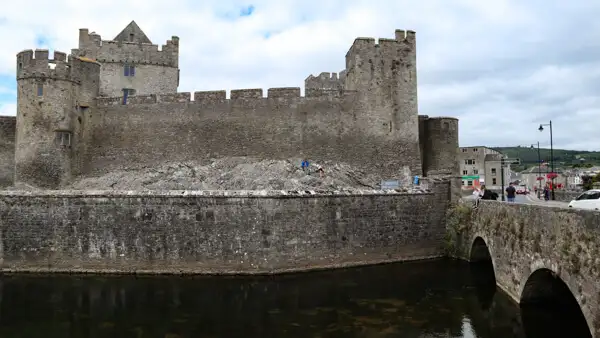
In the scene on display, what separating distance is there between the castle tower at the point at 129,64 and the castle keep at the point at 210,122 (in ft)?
14.5

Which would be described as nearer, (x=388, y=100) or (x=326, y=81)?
(x=388, y=100)

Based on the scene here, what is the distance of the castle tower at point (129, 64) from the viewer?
25781mm

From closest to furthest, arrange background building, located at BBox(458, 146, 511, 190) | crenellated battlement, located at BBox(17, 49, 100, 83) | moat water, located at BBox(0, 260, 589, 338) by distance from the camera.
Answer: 1. moat water, located at BBox(0, 260, 589, 338)
2. crenellated battlement, located at BBox(17, 49, 100, 83)
3. background building, located at BBox(458, 146, 511, 190)

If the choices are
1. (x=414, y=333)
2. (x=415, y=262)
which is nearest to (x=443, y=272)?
(x=415, y=262)

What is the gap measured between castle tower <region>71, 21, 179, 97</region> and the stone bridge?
18.7 meters

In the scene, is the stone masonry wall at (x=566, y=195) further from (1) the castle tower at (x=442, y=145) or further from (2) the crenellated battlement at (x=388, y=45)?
(2) the crenellated battlement at (x=388, y=45)

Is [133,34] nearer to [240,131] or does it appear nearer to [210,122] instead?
[210,122]

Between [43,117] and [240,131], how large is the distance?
8.59 meters

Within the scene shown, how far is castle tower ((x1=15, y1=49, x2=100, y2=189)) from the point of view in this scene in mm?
19562

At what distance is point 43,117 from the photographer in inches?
774

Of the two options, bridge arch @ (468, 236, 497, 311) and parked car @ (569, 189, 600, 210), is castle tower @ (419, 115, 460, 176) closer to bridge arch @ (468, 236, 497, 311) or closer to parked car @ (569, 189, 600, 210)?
bridge arch @ (468, 236, 497, 311)

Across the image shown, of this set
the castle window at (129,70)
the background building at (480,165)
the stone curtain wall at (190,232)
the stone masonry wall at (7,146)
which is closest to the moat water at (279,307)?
Answer: the stone curtain wall at (190,232)

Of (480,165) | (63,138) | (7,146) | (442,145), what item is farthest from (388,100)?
(480,165)

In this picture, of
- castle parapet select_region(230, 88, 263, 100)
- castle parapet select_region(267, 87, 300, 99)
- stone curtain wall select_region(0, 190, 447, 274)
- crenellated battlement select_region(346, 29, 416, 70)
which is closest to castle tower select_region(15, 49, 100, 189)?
stone curtain wall select_region(0, 190, 447, 274)
